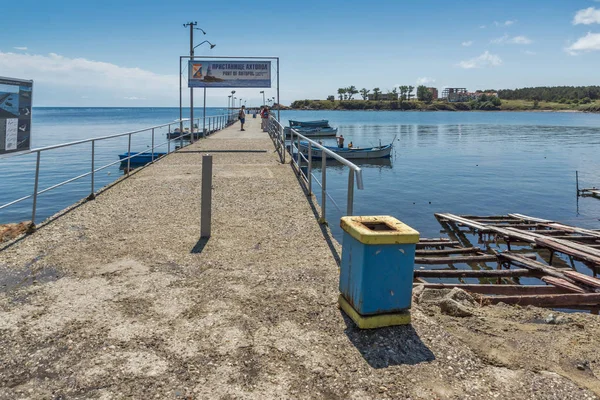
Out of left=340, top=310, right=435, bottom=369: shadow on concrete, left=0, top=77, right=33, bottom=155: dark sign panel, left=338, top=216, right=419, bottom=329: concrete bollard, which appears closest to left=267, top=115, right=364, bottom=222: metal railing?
Answer: left=338, top=216, right=419, bottom=329: concrete bollard

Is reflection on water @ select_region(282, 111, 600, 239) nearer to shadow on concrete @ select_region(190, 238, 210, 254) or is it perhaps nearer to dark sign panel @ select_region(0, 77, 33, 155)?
shadow on concrete @ select_region(190, 238, 210, 254)

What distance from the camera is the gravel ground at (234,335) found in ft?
10.4

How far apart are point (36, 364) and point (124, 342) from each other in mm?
598

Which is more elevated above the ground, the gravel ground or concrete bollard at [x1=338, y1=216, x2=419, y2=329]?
concrete bollard at [x1=338, y1=216, x2=419, y2=329]

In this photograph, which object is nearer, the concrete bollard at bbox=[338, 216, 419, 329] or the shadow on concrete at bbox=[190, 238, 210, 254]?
the concrete bollard at bbox=[338, 216, 419, 329]

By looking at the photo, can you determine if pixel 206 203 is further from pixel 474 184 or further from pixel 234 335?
pixel 474 184

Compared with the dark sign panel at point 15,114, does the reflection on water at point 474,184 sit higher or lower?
lower

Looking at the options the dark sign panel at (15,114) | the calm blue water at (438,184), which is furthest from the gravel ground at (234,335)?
the calm blue water at (438,184)

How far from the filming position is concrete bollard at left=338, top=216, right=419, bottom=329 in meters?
3.75

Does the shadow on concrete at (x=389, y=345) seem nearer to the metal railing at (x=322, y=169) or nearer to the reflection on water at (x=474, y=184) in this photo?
the metal railing at (x=322, y=169)

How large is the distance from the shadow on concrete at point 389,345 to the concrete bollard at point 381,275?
6cm

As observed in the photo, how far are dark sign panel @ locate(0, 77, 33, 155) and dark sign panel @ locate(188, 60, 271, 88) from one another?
53.7 feet

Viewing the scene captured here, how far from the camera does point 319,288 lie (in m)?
4.80

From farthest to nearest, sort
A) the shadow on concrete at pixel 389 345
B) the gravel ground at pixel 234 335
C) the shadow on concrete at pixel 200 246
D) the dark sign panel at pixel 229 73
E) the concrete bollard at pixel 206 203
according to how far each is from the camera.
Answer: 1. the dark sign panel at pixel 229 73
2. the concrete bollard at pixel 206 203
3. the shadow on concrete at pixel 200 246
4. the shadow on concrete at pixel 389 345
5. the gravel ground at pixel 234 335
